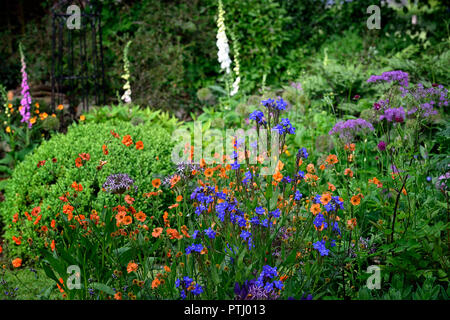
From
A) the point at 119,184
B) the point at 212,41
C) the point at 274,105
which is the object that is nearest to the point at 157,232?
the point at 119,184

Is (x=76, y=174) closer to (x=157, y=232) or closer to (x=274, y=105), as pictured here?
(x=157, y=232)

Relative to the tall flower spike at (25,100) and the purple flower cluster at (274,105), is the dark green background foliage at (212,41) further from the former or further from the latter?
the purple flower cluster at (274,105)

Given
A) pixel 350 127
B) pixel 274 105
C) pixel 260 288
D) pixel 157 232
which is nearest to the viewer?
pixel 260 288

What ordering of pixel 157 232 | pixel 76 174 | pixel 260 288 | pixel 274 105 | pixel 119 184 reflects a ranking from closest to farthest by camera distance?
1. pixel 260 288
2. pixel 157 232
3. pixel 274 105
4. pixel 119 184
5. pixel 76 174

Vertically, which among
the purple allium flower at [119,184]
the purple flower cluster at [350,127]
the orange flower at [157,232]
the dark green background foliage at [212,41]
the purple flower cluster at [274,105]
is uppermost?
the dark green background foliage at [212,41]

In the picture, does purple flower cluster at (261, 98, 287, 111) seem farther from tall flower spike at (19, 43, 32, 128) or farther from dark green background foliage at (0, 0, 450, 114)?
dark green background foliage at (0, 0, 450, 114)

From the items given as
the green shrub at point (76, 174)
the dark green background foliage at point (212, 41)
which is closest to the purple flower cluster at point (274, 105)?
the green shrub at point (76, 174)

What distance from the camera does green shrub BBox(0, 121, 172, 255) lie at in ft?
12.6

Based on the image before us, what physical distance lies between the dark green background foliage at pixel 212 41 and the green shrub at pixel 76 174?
306 cm

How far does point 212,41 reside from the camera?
8180mm

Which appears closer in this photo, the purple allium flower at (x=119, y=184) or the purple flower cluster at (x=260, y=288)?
the purple flower cluster at (x=260, y=288)

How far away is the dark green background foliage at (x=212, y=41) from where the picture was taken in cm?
763

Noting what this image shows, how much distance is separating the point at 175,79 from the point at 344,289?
592cm

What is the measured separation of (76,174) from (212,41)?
4.89 meters
